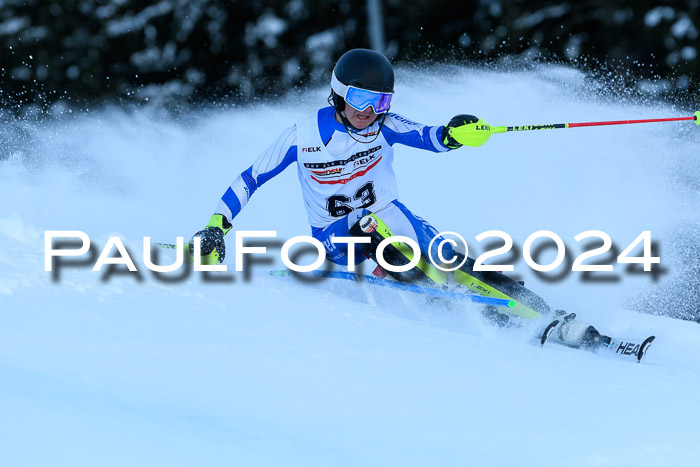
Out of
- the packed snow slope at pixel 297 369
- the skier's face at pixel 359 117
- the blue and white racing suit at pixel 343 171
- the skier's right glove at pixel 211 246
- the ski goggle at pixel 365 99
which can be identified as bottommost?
the packed snow slope at pixel 297 369

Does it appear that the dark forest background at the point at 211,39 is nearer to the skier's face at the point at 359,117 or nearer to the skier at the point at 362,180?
the skier at the point at 362,180

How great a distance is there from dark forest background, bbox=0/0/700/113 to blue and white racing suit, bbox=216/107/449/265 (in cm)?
845

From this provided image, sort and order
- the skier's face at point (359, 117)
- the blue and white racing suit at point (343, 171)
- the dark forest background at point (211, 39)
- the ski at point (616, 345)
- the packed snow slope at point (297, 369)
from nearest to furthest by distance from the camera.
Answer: the packed snow slope at point (297, 369)
the ski at point (616, 345)
the skier's face at point (359, 117)
the blue and white racing suit at point (343, 171)
the dark forest background at point (211, 39)

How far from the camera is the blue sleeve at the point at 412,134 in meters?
4.06

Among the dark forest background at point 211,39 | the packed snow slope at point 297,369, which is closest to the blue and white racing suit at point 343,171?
the packed snow slope at point 297,369

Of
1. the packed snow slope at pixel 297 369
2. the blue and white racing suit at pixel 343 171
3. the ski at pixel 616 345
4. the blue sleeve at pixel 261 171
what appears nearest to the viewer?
the packed snow slope at pixel 297 369

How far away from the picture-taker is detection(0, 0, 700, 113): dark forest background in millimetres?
12797

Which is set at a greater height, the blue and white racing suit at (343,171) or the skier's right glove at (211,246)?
the blue and white racing suit at (343,171)

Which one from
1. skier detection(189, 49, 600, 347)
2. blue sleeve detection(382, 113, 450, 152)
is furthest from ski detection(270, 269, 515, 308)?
blue sleeve detection(382, 113, 450, 152)

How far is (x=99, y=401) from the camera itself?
2.48 m

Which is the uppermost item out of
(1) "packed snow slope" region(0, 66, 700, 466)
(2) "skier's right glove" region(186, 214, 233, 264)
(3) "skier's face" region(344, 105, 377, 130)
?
(3) "skier's face" region(344, 105, 377, 130)

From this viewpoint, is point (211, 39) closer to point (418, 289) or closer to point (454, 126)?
point (454, 126)

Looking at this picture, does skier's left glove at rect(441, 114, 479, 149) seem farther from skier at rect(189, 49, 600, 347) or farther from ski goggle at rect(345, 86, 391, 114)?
ski goggle at rect(345, 86, 391, 114)

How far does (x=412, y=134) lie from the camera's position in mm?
4152
